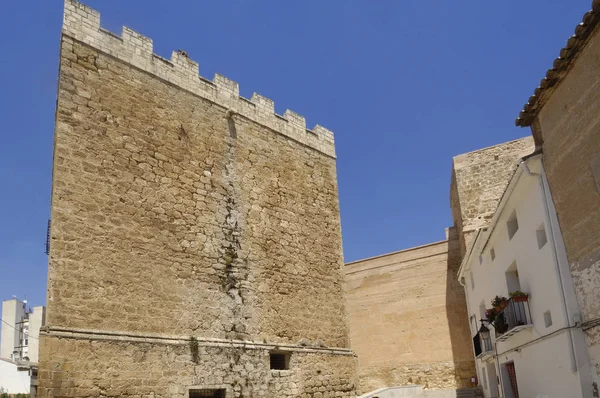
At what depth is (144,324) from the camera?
9297 mm

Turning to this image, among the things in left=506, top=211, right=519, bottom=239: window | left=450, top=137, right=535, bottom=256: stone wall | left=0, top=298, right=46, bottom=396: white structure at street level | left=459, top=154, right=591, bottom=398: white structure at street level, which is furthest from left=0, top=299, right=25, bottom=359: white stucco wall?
left=506, top=211, right=519, bottom=239: window

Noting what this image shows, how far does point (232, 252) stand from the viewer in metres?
11.2

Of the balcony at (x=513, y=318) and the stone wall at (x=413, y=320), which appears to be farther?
the stone wall at (x=413, y=320)

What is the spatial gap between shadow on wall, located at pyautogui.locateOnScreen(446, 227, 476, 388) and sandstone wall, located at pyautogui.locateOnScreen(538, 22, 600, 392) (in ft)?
35.2

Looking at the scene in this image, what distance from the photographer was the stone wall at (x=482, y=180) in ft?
58.9

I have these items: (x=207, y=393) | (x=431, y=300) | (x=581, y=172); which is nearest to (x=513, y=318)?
(x=581, y=172)

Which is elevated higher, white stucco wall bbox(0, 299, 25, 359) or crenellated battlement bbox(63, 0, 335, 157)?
crenellated battlement bbox(63, 0, 335, 157)

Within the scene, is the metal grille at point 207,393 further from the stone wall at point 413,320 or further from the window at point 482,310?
the stone wall at point 413,320

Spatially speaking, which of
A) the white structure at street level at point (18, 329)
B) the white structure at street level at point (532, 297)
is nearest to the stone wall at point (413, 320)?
the white structure at street level at point (532, 297)

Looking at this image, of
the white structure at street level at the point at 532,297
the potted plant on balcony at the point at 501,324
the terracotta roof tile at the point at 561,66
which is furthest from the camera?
the potted plant on balcony at the point at 501,324

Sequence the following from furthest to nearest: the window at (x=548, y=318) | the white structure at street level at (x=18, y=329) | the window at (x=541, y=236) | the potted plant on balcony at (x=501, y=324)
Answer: the white structure at street level at (x=18, y=329), the potted plant on balcony at (x=501, y=324), the window at (x=541, y=236), the window at (x=548, y=318)

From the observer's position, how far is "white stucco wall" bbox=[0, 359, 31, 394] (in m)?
23.3

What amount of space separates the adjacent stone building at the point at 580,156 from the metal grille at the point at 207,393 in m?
6.28

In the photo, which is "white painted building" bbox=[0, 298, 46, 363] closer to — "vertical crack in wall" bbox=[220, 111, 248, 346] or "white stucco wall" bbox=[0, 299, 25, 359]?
"white stucco wall" bbox=[0, 299, 25, 359]
